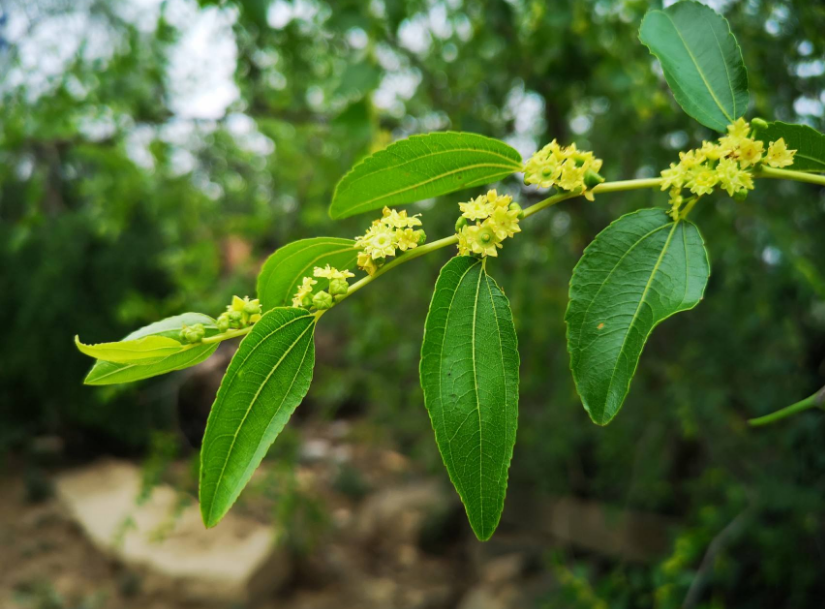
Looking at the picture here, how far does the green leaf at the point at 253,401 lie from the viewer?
0.48 meters

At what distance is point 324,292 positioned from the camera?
551mm

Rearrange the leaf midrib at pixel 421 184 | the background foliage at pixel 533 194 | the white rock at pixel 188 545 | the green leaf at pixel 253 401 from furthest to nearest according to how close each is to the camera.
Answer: the white rock at pixel 188 545 → the background foliage at pixel 533 194 → the leaf midrib at pixel 421 184 → the green leaf at pixel 253 401

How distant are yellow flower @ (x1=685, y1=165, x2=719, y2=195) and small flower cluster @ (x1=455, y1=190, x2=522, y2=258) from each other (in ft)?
0.51

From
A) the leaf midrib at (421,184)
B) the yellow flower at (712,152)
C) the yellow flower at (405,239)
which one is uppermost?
the leaf midrib at (421,184)

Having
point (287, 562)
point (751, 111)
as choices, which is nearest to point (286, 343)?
point (751, 111)

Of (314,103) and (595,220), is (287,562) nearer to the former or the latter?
(314,103)

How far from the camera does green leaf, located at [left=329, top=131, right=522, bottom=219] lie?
1.90 ft

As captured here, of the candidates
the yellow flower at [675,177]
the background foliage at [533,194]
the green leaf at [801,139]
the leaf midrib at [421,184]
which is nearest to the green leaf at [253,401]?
the leaf midrib at [421,184]

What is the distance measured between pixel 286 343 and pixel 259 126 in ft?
6.44

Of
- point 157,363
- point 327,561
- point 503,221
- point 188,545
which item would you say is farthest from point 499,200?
point 327,561

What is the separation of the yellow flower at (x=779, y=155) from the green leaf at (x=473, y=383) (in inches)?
10.5

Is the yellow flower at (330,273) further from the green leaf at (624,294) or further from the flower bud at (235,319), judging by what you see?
the green leaf at (624,294)

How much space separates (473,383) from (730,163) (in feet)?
0.97

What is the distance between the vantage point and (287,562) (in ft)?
14.8
